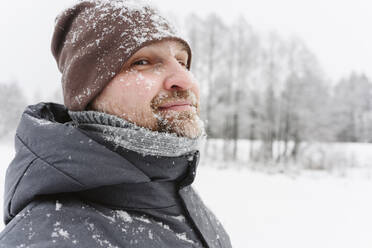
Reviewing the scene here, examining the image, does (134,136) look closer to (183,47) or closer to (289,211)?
(183,47)

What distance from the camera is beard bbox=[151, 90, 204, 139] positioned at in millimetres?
1104

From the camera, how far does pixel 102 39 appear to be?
1158 mm

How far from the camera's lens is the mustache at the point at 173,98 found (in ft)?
3.62

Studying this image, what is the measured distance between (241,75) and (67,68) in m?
18.6

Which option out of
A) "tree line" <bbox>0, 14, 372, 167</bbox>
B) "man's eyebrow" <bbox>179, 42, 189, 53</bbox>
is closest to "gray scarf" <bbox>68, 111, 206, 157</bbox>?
"man's eyebrow" <bbox>179, 42, 189, 53</bbox>

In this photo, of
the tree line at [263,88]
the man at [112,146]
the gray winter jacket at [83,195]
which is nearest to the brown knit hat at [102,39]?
the man at [112,146]

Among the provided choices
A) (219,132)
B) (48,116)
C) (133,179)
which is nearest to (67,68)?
(48,116)

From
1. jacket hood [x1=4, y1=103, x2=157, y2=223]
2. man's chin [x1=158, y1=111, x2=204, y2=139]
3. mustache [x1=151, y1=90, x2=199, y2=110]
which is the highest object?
mustache [x1=151, y1=90, x2=199, y2=110]

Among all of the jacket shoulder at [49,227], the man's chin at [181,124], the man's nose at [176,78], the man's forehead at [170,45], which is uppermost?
the man's forehead at [170,45]

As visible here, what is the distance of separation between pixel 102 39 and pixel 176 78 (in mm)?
419

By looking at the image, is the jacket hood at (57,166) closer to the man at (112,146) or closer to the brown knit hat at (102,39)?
the man at (112,146)

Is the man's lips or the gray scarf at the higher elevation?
the man's lips

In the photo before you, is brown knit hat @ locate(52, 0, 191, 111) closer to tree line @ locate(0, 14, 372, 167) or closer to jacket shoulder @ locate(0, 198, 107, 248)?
jacket shoulder @ locate(0, 198, 107, 248)

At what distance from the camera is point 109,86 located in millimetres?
1128
